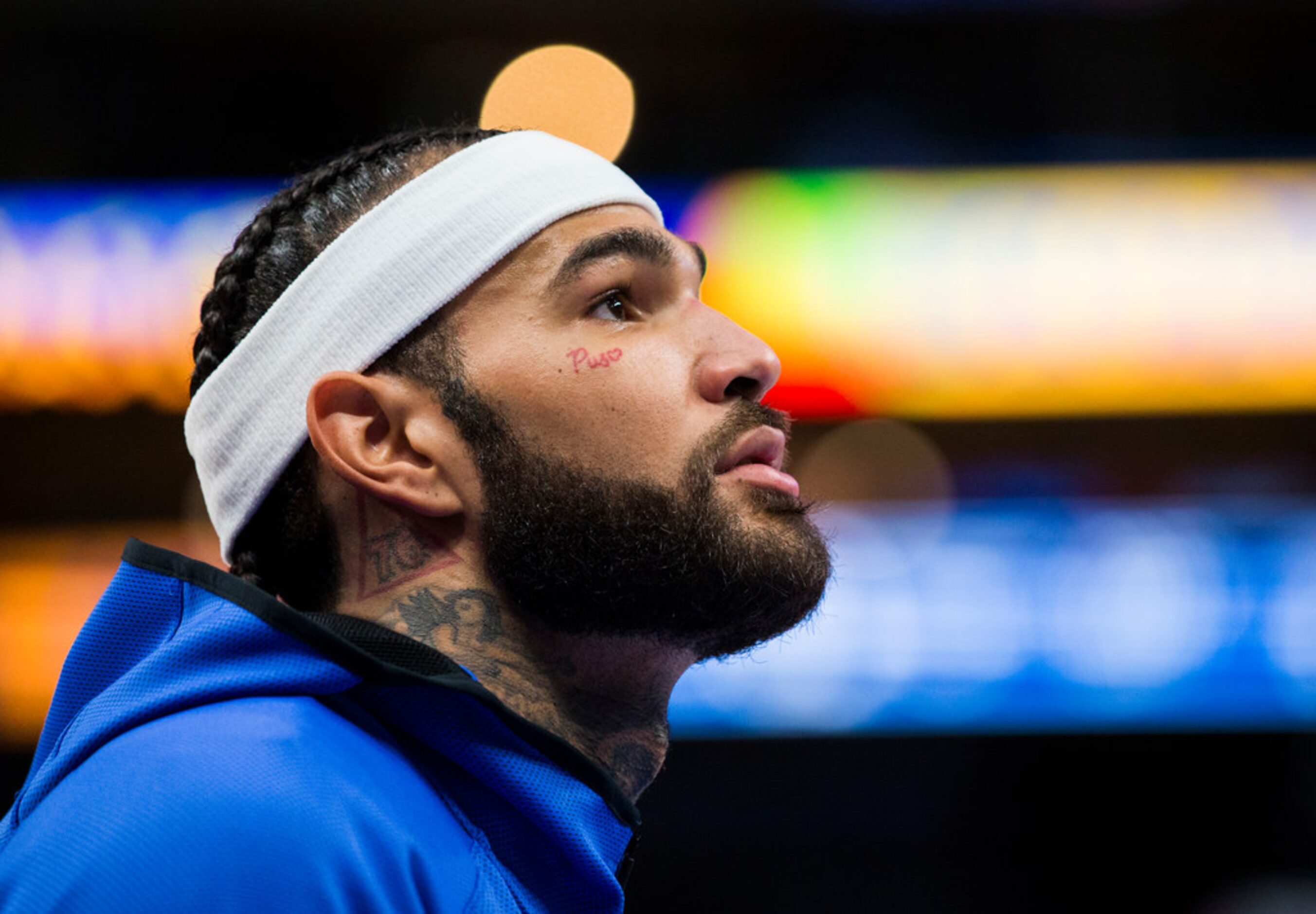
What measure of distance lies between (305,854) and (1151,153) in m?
4.89

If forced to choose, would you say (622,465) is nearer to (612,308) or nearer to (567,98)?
(612,308)

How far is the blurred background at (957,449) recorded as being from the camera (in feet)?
15.4

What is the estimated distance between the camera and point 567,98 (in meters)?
5.11

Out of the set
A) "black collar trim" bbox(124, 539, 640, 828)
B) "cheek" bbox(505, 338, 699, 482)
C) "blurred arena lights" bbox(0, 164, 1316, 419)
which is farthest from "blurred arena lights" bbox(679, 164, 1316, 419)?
"black collar trim" bbox(124, 539, 640, 828)

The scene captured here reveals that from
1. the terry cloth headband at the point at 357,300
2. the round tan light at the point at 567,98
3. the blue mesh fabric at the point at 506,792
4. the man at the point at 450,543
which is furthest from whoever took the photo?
the round tan light at the point at 567,98

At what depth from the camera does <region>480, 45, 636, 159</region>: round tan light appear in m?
5.05

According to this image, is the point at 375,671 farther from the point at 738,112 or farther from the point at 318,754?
the point at 738,112

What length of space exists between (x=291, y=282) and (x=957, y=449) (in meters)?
3.59

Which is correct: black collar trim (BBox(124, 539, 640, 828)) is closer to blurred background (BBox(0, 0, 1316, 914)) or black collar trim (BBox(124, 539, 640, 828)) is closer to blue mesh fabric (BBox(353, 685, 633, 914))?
blue mesh fabric (BBox(353, 685, 633, 914))

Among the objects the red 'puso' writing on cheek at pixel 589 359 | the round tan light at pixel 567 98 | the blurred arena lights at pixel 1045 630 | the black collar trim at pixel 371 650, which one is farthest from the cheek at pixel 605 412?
the round tan light at pixel 567 98

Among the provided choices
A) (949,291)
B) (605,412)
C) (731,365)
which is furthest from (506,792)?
(949,291)

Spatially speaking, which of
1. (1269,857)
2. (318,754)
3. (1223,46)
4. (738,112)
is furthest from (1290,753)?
(318,754)

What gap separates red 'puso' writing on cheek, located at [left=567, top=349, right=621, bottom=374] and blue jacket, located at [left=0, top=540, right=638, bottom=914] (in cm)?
46

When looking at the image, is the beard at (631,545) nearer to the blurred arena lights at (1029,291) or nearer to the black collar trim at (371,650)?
the black collar trim at (371,650)
